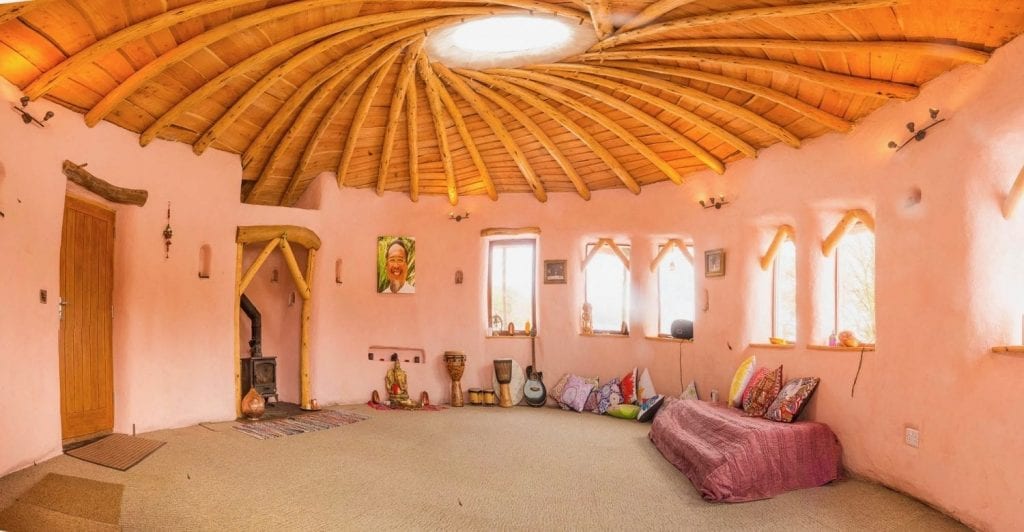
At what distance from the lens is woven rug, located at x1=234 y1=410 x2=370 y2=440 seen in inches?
242

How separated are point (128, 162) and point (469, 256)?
4.10 metres

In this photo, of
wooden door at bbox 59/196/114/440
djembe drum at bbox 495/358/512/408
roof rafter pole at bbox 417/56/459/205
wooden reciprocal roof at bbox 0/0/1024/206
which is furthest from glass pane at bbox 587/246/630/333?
wooden door at bbox 59/196/114/440

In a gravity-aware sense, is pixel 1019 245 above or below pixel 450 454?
above

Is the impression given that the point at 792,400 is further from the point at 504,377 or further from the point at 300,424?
the point at 300,424

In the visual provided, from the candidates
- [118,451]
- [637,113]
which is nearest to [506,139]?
[637,113]

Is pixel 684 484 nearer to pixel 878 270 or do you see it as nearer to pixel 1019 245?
pixel 878 270

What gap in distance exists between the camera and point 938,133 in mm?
4129

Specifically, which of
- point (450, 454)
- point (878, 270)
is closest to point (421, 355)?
point (450, 454)

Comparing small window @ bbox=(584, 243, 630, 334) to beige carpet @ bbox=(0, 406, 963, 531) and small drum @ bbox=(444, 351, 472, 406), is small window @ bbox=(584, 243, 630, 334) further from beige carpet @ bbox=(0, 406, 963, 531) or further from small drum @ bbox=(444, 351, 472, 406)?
beige carpet @ bbox=(0, 406, 963, 531)

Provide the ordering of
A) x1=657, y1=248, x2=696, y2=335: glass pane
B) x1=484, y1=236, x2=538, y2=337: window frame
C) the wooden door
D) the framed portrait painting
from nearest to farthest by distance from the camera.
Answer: the wooden door
x1=657, y1=248, x2=696, y2=335: glass pane
the framed portrait painting
x1=484, y1=236, x2=538, y2=337: window frame

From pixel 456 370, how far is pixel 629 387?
7.18ft

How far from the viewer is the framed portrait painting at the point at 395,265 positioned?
27.7 ft

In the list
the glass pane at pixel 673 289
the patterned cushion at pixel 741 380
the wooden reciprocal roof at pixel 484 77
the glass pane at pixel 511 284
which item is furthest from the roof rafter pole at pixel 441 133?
the patterned cushion at pixel 741 380

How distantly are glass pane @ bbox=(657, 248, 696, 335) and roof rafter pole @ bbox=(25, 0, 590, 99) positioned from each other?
13.6 feet
